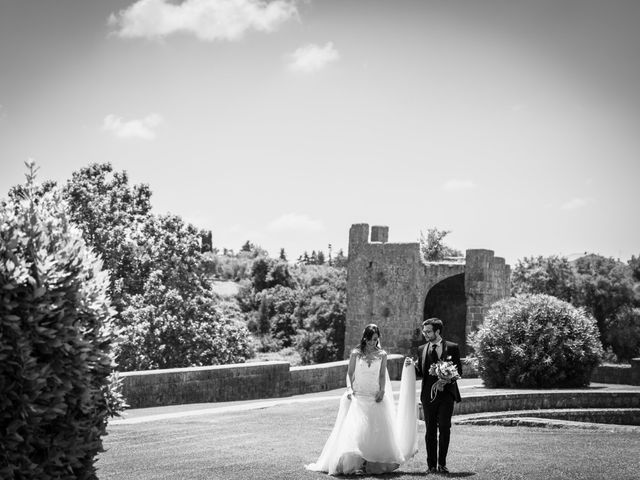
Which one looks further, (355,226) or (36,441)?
(355,226)

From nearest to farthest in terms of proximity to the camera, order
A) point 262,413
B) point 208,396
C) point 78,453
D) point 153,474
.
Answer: point 78,453 → point 153,474 → point 262,413 → point 208,396

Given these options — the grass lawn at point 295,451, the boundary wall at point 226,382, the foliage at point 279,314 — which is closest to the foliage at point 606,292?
the foliage at point 279,314

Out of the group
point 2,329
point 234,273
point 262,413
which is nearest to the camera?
point 2,329

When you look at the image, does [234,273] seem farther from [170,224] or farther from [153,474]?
[153,474]

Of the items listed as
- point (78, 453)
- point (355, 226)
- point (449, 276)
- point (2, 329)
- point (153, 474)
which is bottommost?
point (153, 474)

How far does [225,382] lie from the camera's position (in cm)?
1677

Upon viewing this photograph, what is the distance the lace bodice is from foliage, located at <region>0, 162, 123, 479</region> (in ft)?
10.8

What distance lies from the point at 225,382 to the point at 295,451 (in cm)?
764

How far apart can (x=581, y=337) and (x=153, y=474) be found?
45.8 ft

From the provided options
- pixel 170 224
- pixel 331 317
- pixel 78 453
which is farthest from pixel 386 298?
pixel 78 453

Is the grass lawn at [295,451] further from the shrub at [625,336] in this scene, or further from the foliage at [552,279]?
the foliage at [552,279]

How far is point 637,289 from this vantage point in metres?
52.2

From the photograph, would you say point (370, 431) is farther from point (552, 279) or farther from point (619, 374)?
point (552, 279)

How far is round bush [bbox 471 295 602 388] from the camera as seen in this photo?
1872 cm
